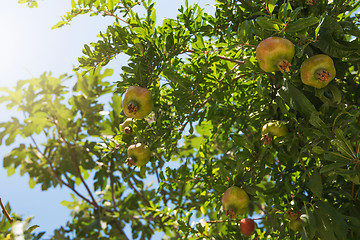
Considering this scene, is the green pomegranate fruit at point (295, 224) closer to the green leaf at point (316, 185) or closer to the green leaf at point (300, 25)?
the green leaf at point (316, 185)

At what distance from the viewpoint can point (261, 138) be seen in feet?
5.96

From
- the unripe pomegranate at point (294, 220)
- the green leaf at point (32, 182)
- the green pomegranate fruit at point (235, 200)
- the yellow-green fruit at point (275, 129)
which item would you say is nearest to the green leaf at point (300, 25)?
the yellow-green fruit at point (275, 129)

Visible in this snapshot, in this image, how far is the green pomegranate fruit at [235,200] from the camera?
161 cm

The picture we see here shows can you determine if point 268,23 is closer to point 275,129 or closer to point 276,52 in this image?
point 276,52

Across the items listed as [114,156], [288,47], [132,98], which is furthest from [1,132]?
[288,47]

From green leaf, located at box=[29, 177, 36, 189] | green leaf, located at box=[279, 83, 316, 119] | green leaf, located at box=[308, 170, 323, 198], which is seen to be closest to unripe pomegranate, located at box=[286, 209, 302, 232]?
green leaf, located at box=[308, 170, 323, 198]

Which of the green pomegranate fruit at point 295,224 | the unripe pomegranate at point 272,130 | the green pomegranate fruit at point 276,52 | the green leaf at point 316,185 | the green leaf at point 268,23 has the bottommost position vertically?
the green pomegranate fruit at point 295,224

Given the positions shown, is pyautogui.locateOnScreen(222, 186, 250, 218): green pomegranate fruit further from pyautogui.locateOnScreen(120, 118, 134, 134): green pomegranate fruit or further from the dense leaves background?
pyautogui.locateOnScreen(120, 118, 134, 134): green pomegranate fruit

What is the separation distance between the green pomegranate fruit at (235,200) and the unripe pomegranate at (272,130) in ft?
1.00

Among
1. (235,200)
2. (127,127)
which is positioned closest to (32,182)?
(127,127)

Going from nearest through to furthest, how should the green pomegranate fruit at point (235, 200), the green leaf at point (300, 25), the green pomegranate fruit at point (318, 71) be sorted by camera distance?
1. the green leaf at point (300, 25)
2. the green pomegranate fruit at point (318, 71)
3. the green pomegranate fruit at point (235, 200)

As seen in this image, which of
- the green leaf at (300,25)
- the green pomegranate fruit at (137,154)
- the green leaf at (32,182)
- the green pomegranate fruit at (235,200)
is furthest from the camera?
the green leaf at (32,182)

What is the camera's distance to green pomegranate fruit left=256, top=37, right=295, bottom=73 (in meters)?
1.37

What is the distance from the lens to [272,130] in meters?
1.69
